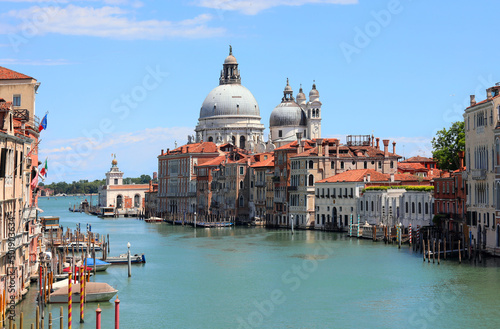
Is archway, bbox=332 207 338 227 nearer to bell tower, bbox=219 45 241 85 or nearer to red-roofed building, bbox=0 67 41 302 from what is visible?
red-roofed building, bbox=0 67 41 302

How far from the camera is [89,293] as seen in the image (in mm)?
27703

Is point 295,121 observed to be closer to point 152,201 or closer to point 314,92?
point 314,92

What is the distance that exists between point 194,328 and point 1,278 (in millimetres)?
5463

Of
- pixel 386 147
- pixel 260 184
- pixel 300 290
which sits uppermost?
pixel 386 147

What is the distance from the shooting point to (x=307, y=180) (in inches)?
2586

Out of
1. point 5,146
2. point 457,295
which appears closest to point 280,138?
point 457,295

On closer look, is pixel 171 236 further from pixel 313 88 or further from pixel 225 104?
pixel 225 104

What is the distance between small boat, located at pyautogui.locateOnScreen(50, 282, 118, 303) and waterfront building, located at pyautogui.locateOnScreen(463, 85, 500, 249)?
17183 mm

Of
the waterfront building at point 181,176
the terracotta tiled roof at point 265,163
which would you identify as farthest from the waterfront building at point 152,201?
the terracotta tiled roof at point 265,163

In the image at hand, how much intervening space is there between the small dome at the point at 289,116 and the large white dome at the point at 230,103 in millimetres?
9225

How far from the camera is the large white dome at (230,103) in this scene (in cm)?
10562

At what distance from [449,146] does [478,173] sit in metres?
20.7

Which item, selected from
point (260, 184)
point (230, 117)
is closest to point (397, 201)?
point (260, 184)

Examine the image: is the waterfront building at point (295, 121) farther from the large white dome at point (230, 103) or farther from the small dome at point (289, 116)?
the large white dome at point (230, 103)
